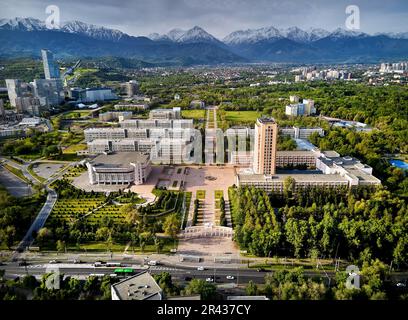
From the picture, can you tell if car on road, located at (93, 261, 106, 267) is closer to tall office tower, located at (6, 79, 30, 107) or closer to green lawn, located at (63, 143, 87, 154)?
green lawn, located at (63, 143, 87, 154)

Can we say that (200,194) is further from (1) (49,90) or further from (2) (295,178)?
(1) (49,90)

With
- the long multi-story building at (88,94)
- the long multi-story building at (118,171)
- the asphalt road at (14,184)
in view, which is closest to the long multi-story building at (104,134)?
the asphalt road at (14,184)

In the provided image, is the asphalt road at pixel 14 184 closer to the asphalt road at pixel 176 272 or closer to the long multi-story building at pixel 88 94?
the asphalt road at pixel 176 272

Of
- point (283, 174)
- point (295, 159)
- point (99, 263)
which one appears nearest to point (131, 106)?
point (295, 159)

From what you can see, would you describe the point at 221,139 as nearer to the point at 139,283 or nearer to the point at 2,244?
the point at 2,244

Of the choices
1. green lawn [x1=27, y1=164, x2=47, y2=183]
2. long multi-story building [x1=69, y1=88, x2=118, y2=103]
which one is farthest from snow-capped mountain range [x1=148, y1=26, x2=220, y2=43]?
long multi-story building [x1=69, y1=88, x2=118, y2=103]
